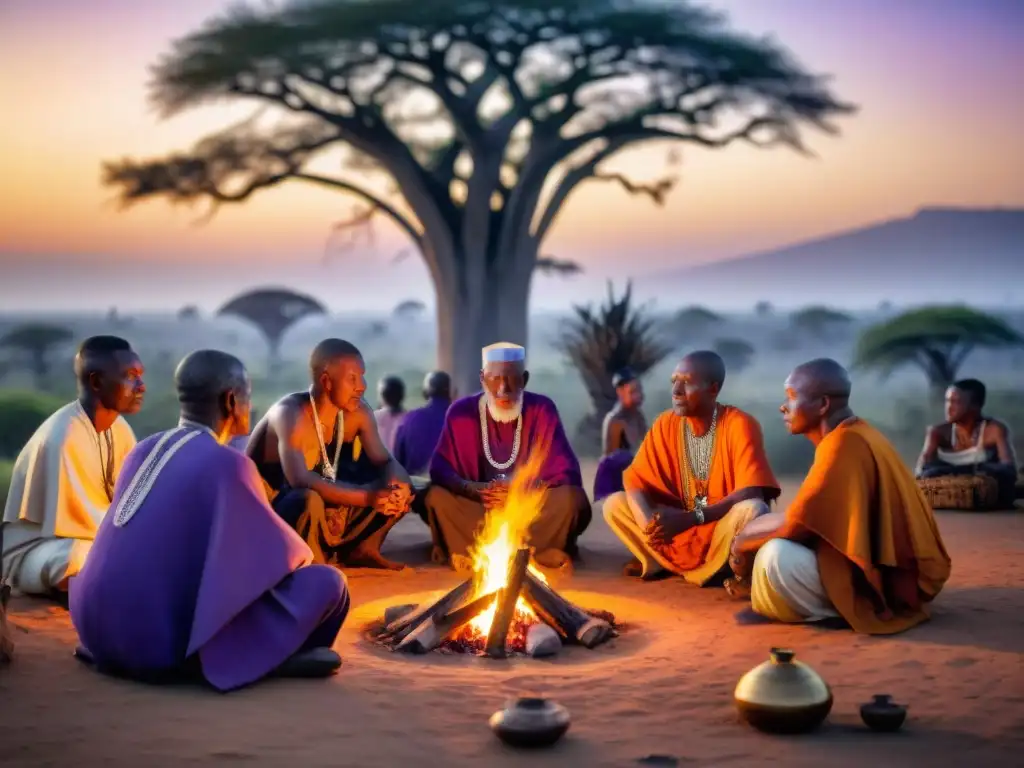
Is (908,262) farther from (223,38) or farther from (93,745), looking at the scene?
(93,745)

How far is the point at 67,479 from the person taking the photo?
7574 millimetres

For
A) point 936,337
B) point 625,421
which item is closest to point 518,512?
point 625,421

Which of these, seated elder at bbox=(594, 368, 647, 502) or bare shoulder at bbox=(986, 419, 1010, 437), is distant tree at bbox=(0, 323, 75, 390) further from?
bare shoulder at bbox=(986, 419, 1010, 437)

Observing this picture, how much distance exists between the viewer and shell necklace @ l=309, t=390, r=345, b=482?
28.1 ft

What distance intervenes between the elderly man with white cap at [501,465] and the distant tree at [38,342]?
23.8 m

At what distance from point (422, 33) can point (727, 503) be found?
1385cm

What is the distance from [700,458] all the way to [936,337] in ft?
54.7

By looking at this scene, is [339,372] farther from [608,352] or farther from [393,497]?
[608,352]

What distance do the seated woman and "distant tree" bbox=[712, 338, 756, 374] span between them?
98.5ft

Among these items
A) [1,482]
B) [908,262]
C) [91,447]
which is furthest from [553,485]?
[908,262]

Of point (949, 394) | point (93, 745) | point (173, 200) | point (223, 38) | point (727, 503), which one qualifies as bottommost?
point (93, 745)

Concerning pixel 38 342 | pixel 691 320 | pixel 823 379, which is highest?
pixel 691 320

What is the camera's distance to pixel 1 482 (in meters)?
17.5

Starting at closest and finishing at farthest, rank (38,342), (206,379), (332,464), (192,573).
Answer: (192,573) < (206,379) < (332,464) < (38,342)
